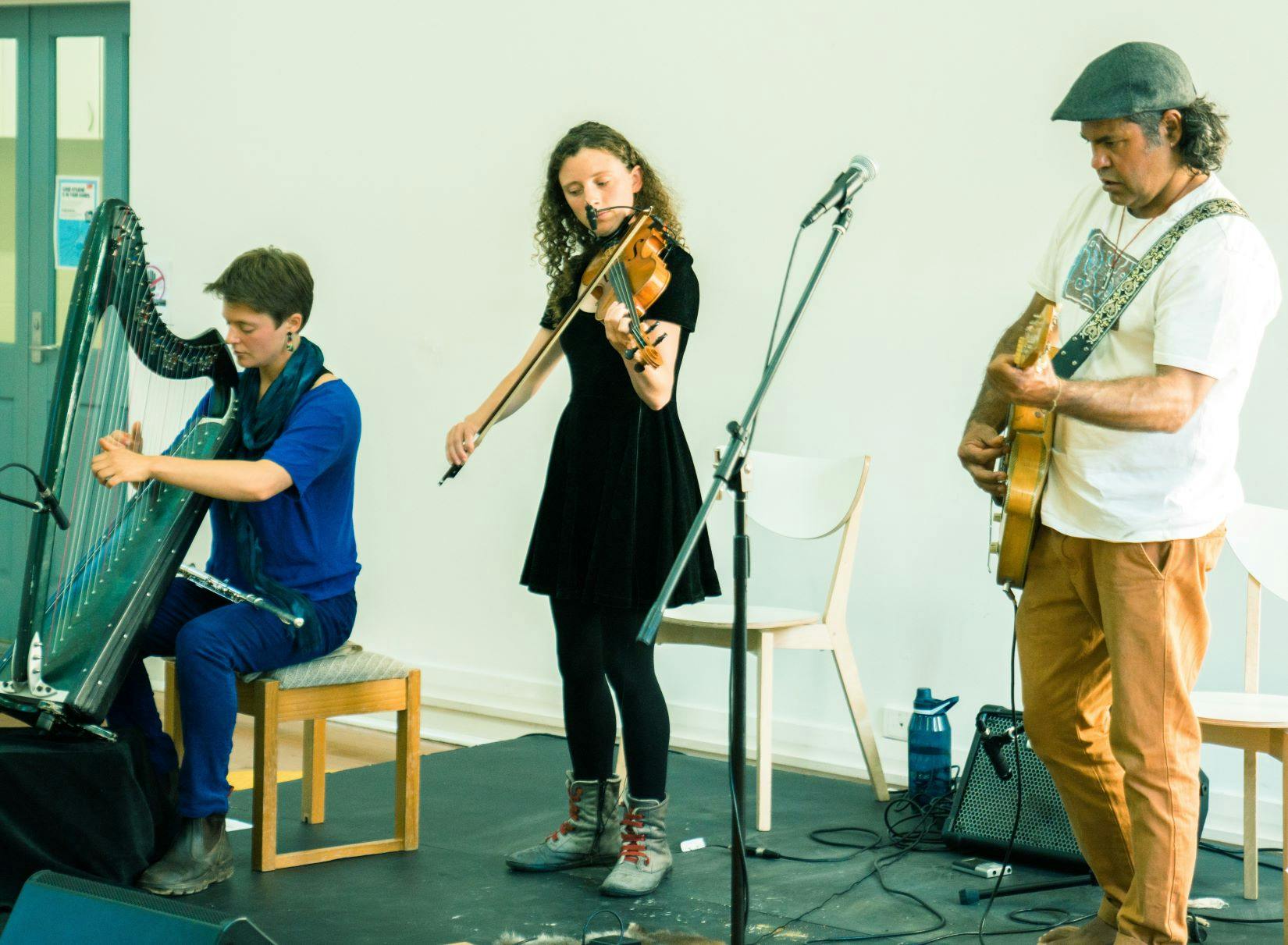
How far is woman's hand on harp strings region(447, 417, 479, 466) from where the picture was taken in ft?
7.80

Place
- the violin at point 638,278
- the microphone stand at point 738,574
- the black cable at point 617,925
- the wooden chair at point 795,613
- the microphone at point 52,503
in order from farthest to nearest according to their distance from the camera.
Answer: the wooden chair at point 795,613 → the black cable at point 617,925 → the violin at point 638,278 → the microphone at point 52,503 → the microphone stand at point 738,574

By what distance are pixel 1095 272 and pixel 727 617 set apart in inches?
51.5

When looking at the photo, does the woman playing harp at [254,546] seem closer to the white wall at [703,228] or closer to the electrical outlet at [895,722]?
the white wall at [703,228]

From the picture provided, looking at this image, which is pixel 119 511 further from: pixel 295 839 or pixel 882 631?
pixel 882 631

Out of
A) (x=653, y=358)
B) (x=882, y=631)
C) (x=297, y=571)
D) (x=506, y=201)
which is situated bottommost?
(x=882, y=631)

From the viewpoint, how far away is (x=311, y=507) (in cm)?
276

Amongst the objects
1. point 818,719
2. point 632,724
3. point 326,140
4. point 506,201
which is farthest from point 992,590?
point 326,140

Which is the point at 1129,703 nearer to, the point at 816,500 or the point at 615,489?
the point at 615,489

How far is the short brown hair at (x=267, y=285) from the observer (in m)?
2.72

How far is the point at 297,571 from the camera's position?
2.75 meters

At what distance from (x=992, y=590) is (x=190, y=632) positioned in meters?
1.84

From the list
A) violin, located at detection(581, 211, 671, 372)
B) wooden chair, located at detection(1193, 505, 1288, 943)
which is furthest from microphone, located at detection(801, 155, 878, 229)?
wooden chair, located at detection(1193, 505, 1288, 943)

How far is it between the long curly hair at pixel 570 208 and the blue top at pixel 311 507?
0.49 meters

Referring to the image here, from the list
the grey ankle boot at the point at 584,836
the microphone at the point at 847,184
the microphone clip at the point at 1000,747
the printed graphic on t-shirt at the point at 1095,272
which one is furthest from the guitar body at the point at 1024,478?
the grey ankle boot at the point at 584,836
